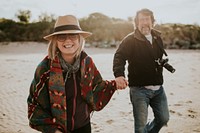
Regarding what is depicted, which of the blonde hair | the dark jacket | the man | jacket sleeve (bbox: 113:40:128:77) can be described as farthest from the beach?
the blonde hair

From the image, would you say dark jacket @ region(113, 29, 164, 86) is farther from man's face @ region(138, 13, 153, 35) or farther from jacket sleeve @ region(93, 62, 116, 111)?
jacket sleeve @ region(93, 62, 116, 111)

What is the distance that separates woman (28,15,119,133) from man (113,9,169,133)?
934mm

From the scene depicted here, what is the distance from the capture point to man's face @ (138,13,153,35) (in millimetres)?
3736

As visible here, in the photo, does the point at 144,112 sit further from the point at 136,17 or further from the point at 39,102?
the point at 39,102

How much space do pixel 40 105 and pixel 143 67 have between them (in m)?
1.55

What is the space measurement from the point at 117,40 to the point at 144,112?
66.2ft

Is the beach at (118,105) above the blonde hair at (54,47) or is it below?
below

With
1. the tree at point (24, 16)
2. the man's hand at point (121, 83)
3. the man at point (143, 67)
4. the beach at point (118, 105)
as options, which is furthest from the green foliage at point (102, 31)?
the man's hand at point (121, 83)

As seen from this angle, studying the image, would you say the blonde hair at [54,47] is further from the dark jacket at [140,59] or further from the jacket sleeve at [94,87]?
the dark jacket at [140,59]

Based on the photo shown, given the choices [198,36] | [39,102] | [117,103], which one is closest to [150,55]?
[39,102]

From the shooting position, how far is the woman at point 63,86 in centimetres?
269

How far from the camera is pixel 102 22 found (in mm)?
25984

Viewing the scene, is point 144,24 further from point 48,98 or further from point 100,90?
point 48,98

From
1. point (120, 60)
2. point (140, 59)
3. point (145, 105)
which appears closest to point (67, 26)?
point (120, 60)
